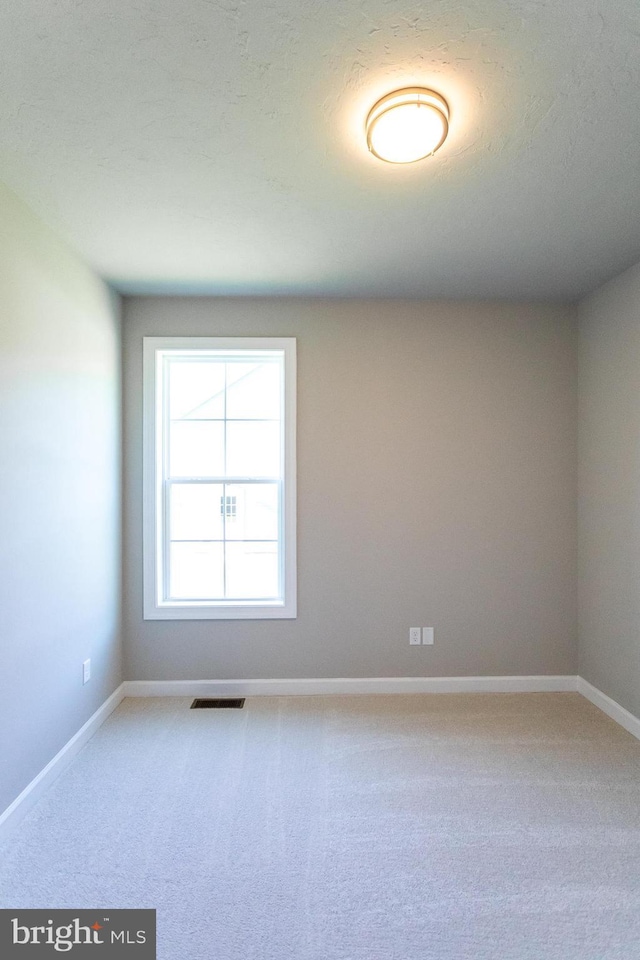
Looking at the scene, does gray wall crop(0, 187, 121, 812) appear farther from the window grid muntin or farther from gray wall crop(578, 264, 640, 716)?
gray wall crop(578, 264, 640, 716)

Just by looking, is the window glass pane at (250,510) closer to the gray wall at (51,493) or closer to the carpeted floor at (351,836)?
the gray wall at (51,493)

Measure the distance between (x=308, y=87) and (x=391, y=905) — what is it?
267 cm

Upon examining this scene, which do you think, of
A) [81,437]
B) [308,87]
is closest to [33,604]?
[81,437]

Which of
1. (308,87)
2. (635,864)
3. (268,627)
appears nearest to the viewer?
(308,87)

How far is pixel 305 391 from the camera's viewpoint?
347 cm

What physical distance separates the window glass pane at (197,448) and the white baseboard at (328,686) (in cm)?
143

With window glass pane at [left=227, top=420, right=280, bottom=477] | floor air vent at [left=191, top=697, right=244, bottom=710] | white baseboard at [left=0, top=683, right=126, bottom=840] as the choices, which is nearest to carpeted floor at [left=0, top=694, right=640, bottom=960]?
white baseboard at [left=0, top=683, right=126, bottom=840]

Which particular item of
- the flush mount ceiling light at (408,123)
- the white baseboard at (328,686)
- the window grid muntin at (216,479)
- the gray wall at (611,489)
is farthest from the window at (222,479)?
the gray wall at (611,489)

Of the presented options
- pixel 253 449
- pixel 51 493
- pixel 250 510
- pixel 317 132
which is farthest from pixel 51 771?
pixel 317 132

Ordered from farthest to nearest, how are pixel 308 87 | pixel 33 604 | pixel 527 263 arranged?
pixel 527 263
pixel 33 604
pixel 308 87

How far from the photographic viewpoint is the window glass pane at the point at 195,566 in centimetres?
356

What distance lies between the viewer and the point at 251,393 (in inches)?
141

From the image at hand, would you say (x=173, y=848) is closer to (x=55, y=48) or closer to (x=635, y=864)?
(x=635, y=864)

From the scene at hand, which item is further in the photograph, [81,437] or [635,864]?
[81,437]
